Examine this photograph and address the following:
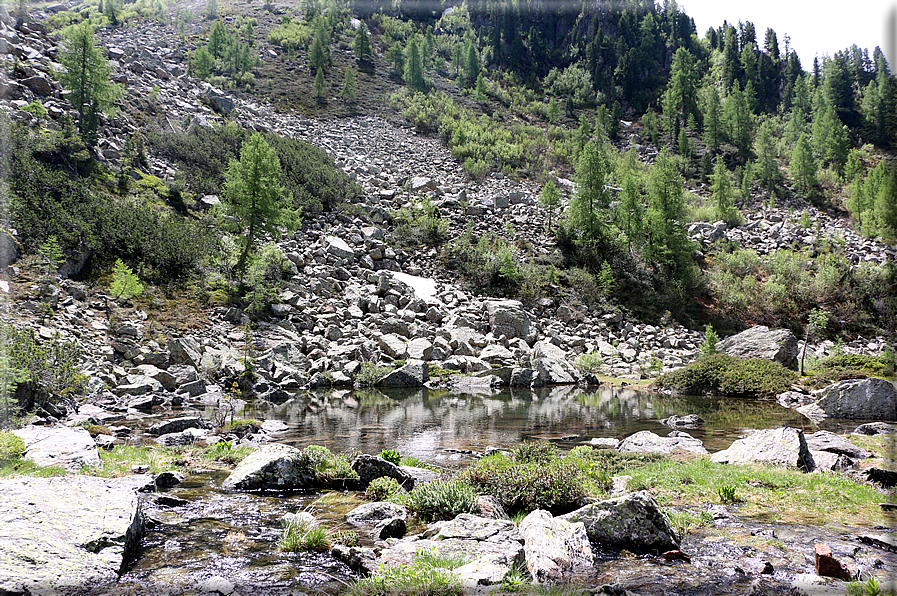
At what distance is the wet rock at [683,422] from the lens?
19.7 meters

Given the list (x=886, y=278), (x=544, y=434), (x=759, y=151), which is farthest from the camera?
(x=759, y=151)

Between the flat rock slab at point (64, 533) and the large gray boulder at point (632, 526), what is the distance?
22.4ft

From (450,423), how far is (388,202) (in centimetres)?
3829

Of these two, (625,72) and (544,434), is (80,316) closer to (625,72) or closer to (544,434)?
(544,434)

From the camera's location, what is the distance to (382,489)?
9.78 m

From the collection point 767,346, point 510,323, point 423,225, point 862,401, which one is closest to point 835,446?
point 862,401

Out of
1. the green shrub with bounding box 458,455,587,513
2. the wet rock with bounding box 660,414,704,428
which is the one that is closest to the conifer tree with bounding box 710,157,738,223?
the wet rock with bounding box 660,414,704,428

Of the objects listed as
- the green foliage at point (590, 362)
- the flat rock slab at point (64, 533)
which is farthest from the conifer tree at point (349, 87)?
the flat rock slab at point (64, 533)

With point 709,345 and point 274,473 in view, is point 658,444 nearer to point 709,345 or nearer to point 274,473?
point 274,473

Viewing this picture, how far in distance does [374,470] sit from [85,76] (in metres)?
47.9

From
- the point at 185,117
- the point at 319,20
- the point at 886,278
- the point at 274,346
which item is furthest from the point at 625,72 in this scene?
the point at 274,346

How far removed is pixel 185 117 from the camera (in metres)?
52.8

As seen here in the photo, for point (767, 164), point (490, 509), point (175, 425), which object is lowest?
point (175, 425)

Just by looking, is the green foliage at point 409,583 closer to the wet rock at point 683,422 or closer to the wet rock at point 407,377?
the wet rock at point 683,422
